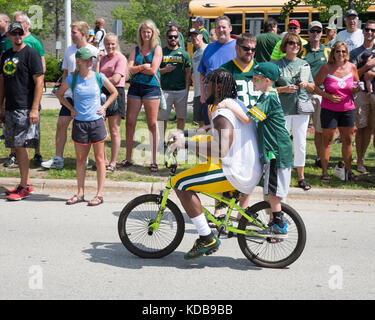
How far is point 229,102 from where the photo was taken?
16.9 ft

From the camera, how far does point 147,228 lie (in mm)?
5543

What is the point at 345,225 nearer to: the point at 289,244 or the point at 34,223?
the point at 289,244

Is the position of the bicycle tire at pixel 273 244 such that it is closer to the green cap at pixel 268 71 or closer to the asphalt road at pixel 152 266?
the asphalt road at pixel 152 266

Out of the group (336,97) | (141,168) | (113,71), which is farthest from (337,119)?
(113,71)

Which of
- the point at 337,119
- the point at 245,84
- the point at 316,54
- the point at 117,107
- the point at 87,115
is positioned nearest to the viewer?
the point at 245,84

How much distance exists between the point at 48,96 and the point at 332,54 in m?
13.8

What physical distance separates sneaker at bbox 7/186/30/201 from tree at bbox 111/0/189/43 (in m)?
32.2

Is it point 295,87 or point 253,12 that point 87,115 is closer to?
point 295,87

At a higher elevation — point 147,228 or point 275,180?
point 275,180

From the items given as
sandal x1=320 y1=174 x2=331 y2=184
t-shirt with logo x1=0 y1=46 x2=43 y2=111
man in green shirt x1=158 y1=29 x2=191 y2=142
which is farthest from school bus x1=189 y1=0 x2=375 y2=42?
t-shirt with logo x1=0 y1=46 x2=43 y2=111

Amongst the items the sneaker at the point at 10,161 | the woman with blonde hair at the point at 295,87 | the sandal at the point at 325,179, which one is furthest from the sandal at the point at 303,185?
the sneaker at the point at 10,161

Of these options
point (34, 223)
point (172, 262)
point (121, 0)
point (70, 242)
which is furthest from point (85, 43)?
point (121, 0)

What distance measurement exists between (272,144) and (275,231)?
2.49ft

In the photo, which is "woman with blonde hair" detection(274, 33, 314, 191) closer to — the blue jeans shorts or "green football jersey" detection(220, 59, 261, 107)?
"green football jersey" detection(220, 59, 261, 107)
